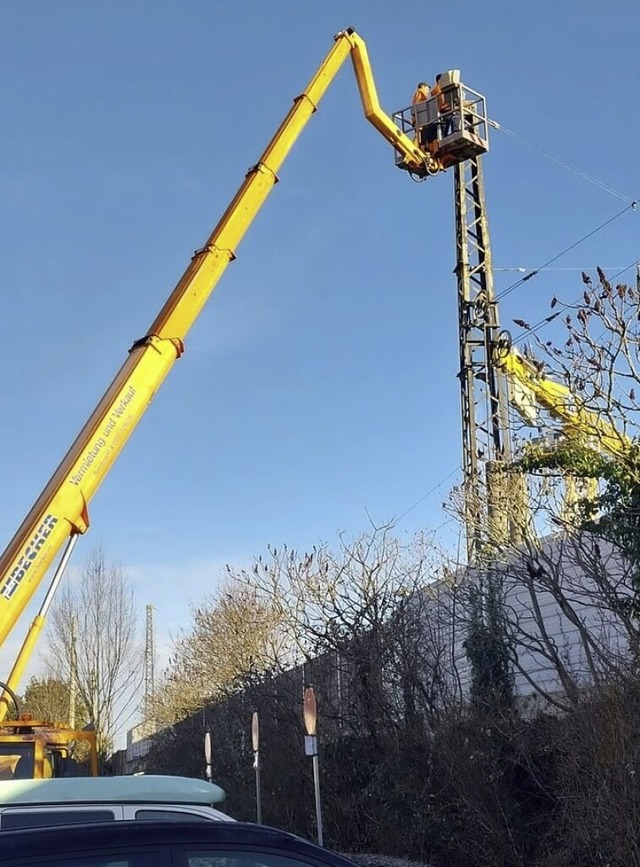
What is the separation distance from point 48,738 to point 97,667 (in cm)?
2845

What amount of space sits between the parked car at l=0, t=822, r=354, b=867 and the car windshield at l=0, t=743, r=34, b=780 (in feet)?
27.7

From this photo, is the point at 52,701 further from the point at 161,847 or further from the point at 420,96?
the point at 161,847

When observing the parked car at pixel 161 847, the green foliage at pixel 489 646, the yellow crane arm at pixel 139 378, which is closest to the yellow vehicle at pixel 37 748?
the yellow crane arm at pixel 139 378

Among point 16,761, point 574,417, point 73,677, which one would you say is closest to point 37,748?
point 16,761

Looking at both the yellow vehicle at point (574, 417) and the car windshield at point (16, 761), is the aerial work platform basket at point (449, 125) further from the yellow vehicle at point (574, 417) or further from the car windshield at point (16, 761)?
the car windshield at point (16, 761)

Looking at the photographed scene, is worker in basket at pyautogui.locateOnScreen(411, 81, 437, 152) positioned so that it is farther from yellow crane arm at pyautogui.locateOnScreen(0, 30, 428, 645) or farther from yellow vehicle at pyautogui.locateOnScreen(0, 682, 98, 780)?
yellow vehicle at pyautogui.locateOnScreen(0, 682, 98, 780)

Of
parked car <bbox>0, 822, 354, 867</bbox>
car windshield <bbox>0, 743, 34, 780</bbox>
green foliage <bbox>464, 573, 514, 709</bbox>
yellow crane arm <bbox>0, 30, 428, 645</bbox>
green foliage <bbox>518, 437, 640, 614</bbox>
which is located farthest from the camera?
green foliage <bbox>464, 573, 514, 709</bbox>

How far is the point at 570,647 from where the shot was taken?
13.4 meters

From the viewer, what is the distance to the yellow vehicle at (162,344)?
11.8 meters

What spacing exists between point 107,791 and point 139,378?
782 centimetres

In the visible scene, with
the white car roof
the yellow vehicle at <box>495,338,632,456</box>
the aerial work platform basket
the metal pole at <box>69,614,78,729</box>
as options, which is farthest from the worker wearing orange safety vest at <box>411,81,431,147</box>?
the metal pole at <box>69,614,78,729</box>

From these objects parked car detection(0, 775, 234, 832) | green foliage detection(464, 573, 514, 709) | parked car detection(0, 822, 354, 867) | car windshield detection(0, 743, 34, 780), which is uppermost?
green foliage detection(464, 573, 514, 709)

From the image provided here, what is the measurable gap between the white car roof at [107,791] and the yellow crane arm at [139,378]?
5.74 metres

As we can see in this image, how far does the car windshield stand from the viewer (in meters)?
11.4
